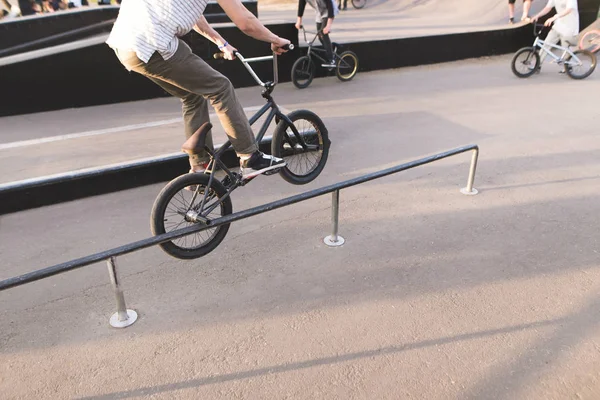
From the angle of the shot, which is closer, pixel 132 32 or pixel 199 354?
pixel 199 354

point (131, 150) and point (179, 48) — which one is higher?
point (179, 48)

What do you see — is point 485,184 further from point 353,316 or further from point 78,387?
point 78,387

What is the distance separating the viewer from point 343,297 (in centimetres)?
304

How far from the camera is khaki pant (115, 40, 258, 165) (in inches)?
123

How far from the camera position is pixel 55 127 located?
6305 mm

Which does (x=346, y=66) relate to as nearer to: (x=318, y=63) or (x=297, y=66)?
(x=318, y=63)

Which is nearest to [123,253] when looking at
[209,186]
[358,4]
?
[209,186]

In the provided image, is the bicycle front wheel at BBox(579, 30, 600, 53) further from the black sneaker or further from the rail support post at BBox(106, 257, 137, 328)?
the rail support post at BBox(106, 257, 137, 328)

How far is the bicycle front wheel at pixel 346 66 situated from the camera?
32.3 feet

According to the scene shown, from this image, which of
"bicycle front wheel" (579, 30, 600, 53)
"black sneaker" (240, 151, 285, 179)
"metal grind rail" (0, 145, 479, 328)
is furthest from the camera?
"bicycle front wheel" (579, 30, 600, 53)

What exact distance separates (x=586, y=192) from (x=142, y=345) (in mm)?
4423

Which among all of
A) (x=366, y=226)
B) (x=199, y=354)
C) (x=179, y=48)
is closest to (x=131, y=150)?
(x=179, y=48)

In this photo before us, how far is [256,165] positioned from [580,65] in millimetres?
9174

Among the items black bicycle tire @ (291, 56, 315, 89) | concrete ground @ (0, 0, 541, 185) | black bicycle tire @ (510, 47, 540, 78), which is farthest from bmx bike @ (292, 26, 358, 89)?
black bicycle tire @ (510, 47, 540, 78)
